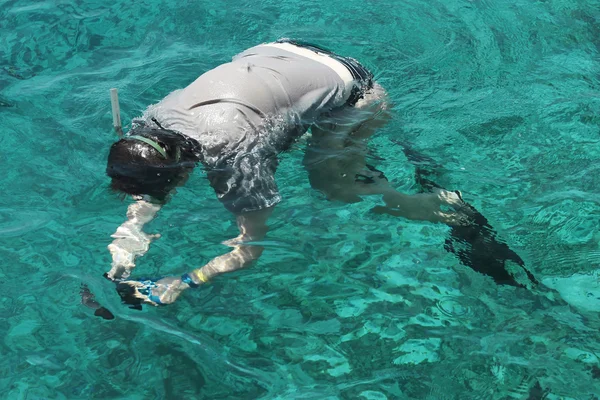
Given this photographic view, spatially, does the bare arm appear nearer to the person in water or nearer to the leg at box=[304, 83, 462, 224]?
the person in water

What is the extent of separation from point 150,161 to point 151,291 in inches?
28.3

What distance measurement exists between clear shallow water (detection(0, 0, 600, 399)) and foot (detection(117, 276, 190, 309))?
0.10 meters

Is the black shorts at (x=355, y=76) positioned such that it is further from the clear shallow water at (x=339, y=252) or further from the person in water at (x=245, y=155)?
the clear shallow water at (x=339, y=252)

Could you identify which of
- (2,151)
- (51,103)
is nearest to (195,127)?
(2,151)

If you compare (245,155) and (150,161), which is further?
(245,155)

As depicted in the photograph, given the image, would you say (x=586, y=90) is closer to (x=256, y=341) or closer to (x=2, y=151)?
(x=256, y=341)

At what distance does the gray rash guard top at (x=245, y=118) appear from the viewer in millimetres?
4125

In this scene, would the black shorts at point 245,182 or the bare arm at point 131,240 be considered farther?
the black shorts at point 245,182

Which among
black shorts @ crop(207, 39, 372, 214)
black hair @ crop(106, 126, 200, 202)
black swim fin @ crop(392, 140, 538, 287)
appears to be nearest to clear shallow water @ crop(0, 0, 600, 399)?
black swim fin @ crop(392, 140, 538, 287)

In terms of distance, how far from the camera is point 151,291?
3830 millimetres

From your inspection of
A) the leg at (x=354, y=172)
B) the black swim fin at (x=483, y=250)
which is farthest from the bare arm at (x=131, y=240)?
the black swim fin at (x=483, y=250)

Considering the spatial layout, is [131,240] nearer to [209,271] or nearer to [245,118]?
[209,271]

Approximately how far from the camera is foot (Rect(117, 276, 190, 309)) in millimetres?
3838

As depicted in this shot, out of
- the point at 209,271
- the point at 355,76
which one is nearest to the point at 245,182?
the point at 209,271
